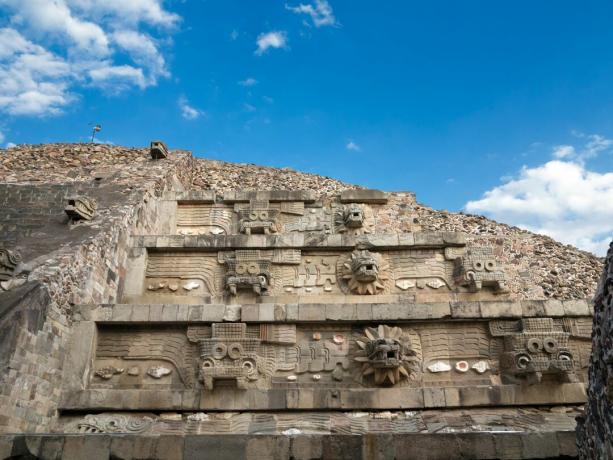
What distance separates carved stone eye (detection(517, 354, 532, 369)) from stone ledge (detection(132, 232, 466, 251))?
2574 millimetres

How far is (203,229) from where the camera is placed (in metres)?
10.6

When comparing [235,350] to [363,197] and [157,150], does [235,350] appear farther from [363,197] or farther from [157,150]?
[157,150]

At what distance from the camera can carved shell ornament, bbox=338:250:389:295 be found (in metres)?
8.77

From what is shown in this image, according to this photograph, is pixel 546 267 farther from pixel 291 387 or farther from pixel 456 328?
pixel 291 387

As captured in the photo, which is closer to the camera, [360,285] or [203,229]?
[360,285]

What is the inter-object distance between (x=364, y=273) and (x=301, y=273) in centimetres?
115

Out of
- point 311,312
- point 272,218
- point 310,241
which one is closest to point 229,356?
point 311,312

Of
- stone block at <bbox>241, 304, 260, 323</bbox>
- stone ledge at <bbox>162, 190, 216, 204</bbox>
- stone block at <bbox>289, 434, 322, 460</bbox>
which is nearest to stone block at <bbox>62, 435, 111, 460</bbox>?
stone block at <bbox>289, 434, 322, 460</bbox>

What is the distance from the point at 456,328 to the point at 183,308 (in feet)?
13.2

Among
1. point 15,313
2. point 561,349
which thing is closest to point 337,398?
point 561,349

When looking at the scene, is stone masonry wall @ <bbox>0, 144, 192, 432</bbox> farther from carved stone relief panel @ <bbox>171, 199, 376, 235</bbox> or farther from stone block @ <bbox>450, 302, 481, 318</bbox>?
stone block @ <bbox>450, 302, 481, 318</bbox>

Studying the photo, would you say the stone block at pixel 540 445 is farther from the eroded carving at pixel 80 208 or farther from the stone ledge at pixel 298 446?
the eroded carving at pixel 80 208

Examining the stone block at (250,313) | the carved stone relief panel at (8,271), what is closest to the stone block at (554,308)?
the stone block at (250,313)

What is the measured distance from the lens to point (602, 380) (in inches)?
109
